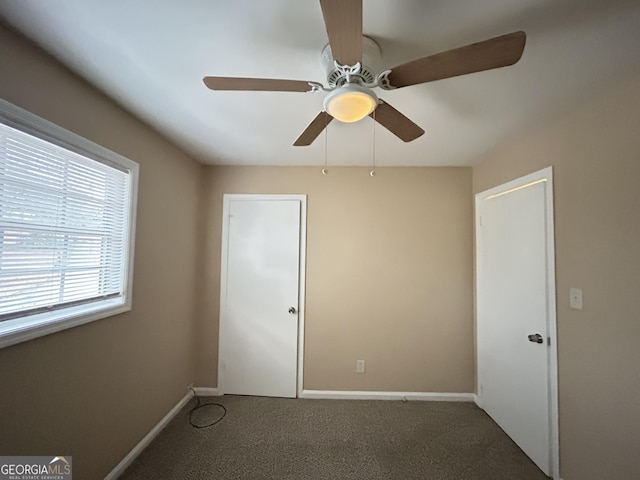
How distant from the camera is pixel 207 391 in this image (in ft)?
8.75

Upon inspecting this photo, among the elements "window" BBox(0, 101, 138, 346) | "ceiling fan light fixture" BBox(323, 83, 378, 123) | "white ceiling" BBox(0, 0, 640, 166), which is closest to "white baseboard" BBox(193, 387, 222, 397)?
"window" BBox(0, 101, 138, 346)

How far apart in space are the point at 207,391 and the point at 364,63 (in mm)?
3137

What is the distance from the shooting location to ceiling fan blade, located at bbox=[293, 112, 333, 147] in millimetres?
1316

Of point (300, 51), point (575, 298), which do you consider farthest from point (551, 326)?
point (300, 51)

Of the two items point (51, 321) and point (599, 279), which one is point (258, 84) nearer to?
point (51, 321)

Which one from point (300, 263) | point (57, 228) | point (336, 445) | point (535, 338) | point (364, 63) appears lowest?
point (336, 445)

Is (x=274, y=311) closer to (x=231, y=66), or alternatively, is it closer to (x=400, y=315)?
(x=400, y=315)

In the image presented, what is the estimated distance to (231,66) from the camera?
1283mm

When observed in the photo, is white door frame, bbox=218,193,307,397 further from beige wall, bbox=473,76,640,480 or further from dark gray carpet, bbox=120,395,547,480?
beige wall, bbox=473,76,640,480

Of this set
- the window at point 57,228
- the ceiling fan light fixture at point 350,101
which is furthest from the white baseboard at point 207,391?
the ceiling fan light fixture at point 350,101

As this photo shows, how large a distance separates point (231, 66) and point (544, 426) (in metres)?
2.98

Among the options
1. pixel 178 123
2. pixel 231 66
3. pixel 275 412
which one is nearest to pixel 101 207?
pixel 178 123

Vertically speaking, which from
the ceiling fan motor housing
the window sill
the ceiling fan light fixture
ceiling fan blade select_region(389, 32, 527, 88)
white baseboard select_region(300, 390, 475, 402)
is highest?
the ceiling fan motor housing

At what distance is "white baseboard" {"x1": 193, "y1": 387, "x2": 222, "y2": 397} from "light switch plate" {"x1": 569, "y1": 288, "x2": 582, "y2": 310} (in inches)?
121
